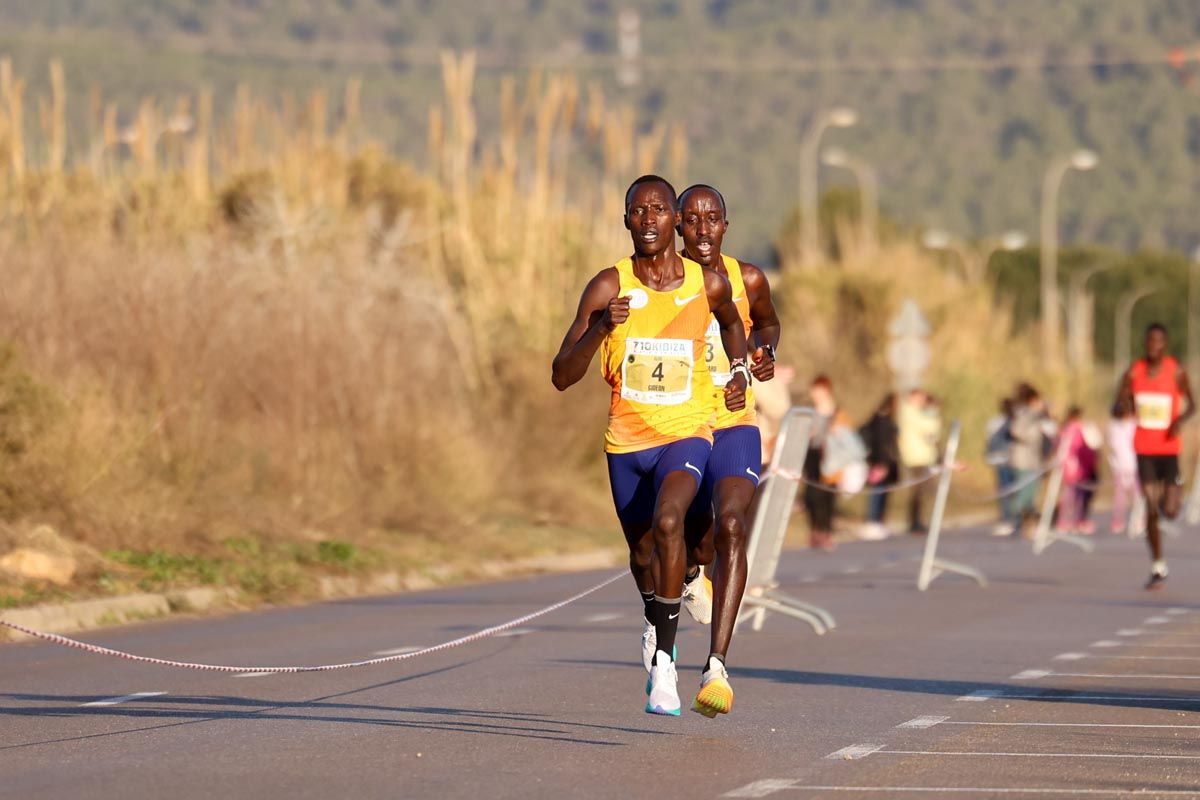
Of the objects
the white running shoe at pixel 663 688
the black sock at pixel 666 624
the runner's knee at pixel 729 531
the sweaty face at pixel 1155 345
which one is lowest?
the white running shoe at pixel 663 688

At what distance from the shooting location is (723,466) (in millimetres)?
10617

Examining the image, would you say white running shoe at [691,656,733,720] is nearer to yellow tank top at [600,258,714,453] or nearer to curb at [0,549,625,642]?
yellow tank top at [600,258,714,453]

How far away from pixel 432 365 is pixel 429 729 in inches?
625

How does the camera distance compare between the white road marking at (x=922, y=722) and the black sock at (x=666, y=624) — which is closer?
the black sock at (x=666, y=624)

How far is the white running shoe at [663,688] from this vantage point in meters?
9.98

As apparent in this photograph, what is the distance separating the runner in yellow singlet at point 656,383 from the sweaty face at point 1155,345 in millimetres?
10745

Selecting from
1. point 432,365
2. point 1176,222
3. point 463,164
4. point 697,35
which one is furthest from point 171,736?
point 697,35

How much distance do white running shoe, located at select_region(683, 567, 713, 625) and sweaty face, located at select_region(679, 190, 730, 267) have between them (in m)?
1.39

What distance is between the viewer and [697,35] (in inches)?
6757

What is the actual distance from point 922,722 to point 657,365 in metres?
2.08

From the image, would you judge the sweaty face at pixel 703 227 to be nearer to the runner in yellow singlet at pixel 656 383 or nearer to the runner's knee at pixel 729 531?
the runner in yellow singlet at pixel 656 383

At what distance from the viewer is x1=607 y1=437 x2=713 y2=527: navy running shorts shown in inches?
404

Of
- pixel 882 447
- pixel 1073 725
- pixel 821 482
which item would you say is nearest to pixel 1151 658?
pixel 1073 725

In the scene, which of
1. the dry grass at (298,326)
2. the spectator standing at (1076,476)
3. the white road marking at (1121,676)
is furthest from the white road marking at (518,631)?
the spectator standing at (1076,476)
